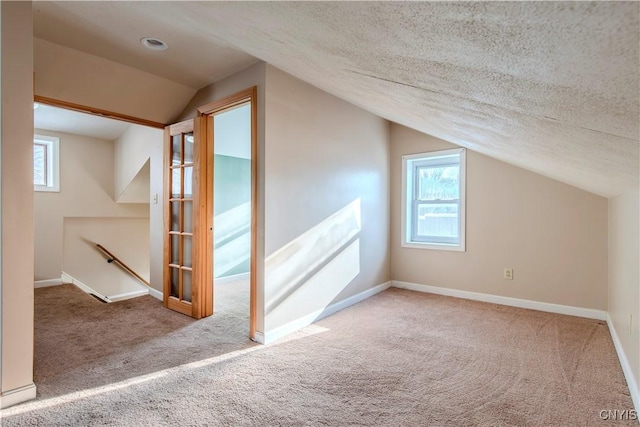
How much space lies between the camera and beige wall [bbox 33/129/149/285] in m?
4.55

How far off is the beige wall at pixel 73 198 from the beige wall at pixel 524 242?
16.1ft

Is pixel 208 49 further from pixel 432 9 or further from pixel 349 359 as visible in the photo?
pixel 349 359

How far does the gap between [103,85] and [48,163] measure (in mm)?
Result: 2718

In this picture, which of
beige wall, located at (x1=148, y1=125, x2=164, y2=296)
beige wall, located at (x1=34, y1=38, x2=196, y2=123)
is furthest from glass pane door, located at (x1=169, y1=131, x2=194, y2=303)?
beige wall, located at (x1=34, y1=38, x2=196, y2=123)

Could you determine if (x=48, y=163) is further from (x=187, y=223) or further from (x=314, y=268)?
(x=314, y=268)

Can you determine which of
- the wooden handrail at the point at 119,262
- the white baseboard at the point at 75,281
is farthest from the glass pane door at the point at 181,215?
the wooden handrail at the point at 119,262

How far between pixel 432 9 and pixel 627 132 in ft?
2.52

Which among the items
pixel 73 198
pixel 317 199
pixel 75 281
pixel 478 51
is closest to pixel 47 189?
pixel 73 198

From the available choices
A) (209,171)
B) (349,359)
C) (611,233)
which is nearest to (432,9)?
(349,359)

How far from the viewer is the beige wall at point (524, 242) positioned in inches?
128

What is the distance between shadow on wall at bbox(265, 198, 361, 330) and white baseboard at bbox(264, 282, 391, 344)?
0.15 feet

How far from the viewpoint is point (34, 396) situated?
1874mm

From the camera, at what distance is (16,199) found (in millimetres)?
1810

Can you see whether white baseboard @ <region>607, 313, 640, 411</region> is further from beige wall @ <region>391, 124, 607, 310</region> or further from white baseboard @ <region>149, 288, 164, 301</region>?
white baseboard @ <region>149, 288, 164, 301</region>
